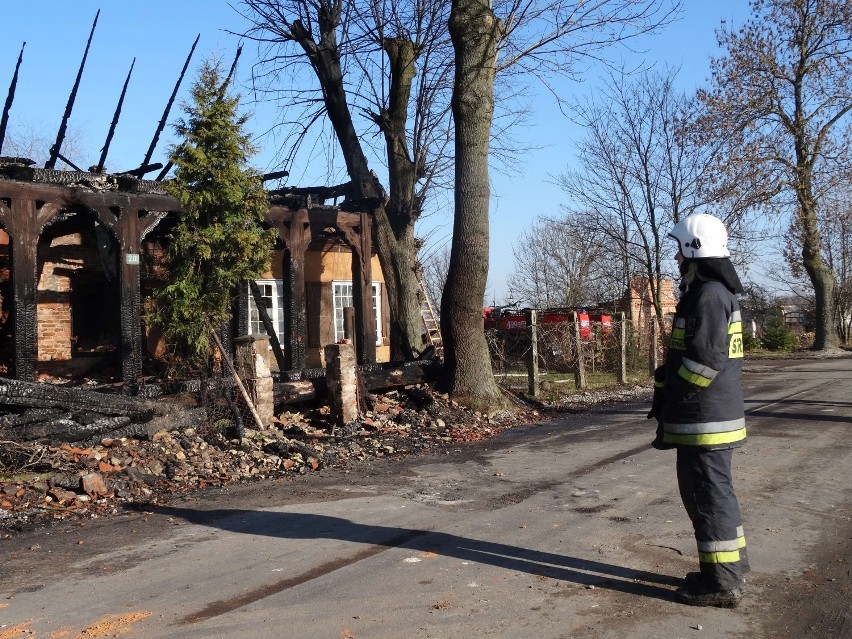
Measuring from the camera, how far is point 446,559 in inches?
215

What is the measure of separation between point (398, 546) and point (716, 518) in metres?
2.34

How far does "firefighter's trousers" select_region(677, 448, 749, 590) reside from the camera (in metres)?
4.50

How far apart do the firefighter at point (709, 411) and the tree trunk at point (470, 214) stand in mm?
8969

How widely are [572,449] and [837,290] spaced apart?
36022 mm

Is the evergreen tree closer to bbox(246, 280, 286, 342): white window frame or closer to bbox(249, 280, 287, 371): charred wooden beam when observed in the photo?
bbox(249, 280, 287, 371): charred wooden beam

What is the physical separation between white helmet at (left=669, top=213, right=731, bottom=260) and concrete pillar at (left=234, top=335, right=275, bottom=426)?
7814 millimetres

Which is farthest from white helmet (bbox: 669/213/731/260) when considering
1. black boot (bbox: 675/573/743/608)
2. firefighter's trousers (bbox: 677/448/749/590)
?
black boot (bbox: 675/573/743/608)

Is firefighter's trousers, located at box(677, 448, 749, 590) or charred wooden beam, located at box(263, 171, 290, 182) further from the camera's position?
charred wooden beam, located at box(263, 171, 290, 182)

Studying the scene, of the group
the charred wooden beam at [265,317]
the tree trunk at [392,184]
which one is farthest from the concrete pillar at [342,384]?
the tree trunk at [392,184]

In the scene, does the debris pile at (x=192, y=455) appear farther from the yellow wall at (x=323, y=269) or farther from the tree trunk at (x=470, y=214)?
the yellow wall at (x=323, y=269)

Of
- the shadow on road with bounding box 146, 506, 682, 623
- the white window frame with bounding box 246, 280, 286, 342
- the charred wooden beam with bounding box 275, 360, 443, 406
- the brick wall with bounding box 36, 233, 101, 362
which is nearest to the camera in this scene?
the shadow on road with bounding box 146, 506, 682, 623

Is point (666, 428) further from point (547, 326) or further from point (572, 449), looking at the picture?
point (547, 326)

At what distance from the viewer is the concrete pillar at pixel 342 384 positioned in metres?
12.1

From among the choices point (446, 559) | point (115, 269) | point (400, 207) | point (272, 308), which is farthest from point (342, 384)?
point (272, 308)
